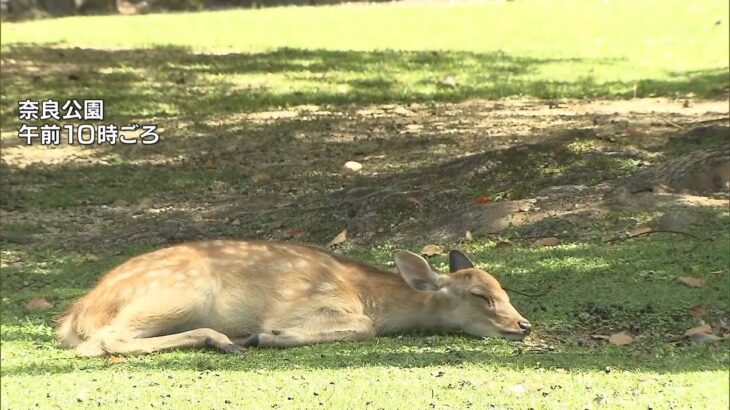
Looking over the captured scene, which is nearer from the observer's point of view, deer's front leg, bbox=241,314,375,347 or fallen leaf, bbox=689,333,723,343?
fallen leaf, bbox=689,333,723,343

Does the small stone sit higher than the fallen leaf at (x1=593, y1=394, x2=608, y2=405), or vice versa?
the fallen leaf at (x1=593, y1=394, x2=608, y2=405)

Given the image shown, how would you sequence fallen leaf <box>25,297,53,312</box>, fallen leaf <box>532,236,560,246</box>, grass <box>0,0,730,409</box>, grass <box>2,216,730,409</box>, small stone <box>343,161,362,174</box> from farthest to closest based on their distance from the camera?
small stone <box>343,161,362,174</box>
fallen leaf <box>532,236,560,246</box>
fallen leaf <box>25,297,53,312</box>
grass <box>0,0,730,409</box>
grass <box>2,216,730,409</box>

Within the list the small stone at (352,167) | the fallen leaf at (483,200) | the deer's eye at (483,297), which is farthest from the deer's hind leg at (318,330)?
the small stone at (352,167)

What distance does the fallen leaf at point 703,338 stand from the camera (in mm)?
6553

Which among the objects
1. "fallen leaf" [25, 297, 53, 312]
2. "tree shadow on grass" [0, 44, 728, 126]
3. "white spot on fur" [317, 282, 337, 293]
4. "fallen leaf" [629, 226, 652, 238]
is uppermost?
"tree shadow on grass" [0, 44, 728, 126]

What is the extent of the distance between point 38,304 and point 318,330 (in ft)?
6.78

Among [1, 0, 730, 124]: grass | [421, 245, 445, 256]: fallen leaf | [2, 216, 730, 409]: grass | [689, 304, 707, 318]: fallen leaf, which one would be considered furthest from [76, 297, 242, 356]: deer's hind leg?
[1, 0, 730, 124]: grass

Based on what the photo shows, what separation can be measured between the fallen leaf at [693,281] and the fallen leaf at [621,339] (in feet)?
3.14

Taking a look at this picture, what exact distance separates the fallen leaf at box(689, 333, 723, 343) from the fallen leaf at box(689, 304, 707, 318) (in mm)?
Answer: 360

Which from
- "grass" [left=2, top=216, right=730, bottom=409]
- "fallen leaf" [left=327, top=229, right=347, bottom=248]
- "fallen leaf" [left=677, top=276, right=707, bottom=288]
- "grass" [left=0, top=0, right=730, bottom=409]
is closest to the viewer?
"grass" [left=2, top=216, right=730, bottom=409]

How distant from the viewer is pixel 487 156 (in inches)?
428

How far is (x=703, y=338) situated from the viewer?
6590 mm

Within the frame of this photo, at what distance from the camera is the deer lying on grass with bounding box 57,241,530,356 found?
6.85 m

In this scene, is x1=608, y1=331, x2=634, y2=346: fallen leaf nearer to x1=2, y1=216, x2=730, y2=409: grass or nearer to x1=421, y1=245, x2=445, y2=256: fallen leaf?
x1=2, y1=216, x2=730, y2=409: grass
